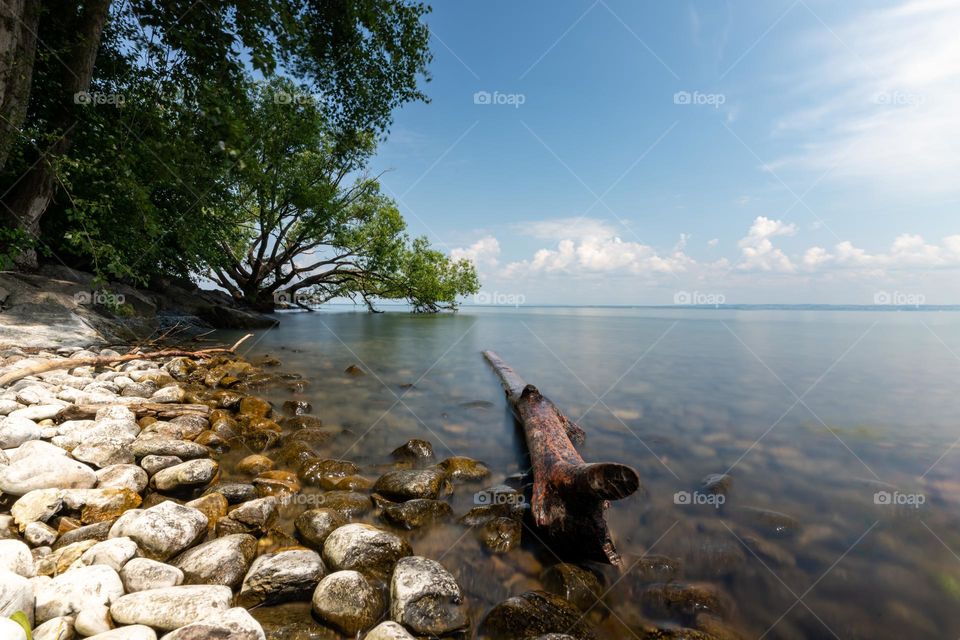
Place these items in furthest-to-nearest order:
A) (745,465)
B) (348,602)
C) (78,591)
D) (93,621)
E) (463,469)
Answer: (745,465)
(463,469)
(348,602)
(78,591)
(93,621)

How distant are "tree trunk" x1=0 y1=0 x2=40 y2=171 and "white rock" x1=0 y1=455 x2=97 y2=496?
26.4ft

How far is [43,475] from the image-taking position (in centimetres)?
335

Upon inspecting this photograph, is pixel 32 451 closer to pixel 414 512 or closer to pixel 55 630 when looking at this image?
pixel 55 630

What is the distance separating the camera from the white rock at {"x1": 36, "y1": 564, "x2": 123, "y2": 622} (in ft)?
6.90

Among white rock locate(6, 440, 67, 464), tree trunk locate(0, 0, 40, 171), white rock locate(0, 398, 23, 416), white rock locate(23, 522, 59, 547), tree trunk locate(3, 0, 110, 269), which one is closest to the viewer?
white rock locate(23, 522, 59, 547)

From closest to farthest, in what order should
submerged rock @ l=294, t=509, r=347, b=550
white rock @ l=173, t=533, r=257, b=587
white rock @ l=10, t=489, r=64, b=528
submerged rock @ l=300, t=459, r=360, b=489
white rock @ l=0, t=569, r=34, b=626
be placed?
1. white rock @ l=0, t=569, r=34, b=626
2. white rock @ l=173, t=533, r=257, b=587
3. white rock @ l=10, t=489, r=64, b=528
4. submerged rock @ l=294, t=509, r=347, b=550
5. submerged rock @ l=300, t=459, r=360, b=489

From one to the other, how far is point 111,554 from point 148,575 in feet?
1.24

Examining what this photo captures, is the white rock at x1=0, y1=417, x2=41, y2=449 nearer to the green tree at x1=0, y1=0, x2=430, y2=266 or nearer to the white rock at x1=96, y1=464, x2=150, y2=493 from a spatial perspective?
the white rock at x1=96, y1=464, x2=150, y2=493

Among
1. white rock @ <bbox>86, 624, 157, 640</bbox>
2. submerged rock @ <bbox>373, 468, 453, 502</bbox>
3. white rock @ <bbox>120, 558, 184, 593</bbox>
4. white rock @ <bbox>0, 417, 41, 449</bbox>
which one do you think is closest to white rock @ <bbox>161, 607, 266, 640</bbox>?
white rock @ <bbox>86, 624, 157, 640</bbox>

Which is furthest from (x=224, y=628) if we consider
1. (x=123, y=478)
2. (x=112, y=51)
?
(x=112, y=51)

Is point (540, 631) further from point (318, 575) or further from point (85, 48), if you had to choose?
point (85, 48)

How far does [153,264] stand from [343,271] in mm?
17543

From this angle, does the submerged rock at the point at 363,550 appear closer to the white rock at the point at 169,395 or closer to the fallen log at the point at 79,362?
the white rock at the point at 169,395

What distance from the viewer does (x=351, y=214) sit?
2745cm
